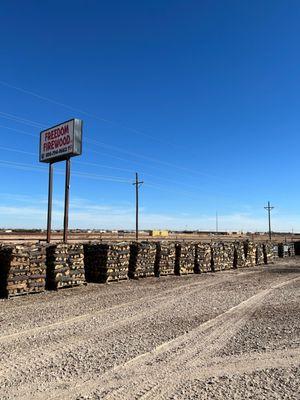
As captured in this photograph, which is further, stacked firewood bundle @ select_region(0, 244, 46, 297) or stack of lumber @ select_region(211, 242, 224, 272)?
stack of lumber @ select_region(211, 242, 224, 272)

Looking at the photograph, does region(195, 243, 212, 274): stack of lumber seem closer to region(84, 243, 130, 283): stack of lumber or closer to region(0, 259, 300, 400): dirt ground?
region(84, 243, 130, 283): stack of lumber

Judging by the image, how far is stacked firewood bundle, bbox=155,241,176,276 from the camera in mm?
19797

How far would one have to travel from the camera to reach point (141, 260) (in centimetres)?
1875

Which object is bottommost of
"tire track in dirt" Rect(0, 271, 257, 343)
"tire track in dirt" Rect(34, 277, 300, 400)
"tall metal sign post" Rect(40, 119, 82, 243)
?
"tire track in dirt" Rect(34, 277, 300, 400)

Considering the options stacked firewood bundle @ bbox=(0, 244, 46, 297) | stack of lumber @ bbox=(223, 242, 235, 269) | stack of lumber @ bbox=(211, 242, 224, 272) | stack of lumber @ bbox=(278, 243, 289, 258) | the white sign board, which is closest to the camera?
stacked firewood bundle @ bbox=(0, 244, 46, 297)

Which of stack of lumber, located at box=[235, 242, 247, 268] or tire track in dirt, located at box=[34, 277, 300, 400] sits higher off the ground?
stack of lumber, located at box=[235, 242, 247, 268]

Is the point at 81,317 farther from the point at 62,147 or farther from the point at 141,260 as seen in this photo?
the point at 62,147

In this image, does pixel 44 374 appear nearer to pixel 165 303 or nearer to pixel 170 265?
pixel 165 303

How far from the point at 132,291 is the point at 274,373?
30.1 ft

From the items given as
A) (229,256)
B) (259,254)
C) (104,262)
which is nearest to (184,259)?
(229,256)

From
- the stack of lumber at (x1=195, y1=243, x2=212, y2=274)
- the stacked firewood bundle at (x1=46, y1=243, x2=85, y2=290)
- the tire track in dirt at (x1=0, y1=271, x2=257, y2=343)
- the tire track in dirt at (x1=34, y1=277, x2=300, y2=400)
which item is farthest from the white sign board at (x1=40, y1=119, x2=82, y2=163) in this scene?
the tire track in dirt at (x1=34, y1=277, x2=300, y2=400)

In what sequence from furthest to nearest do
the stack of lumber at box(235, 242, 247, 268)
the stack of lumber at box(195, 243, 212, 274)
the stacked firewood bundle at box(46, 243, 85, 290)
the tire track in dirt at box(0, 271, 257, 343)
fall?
the stack of lumber at box(235, 242, 247, 268)
the stack of lumber at box(195, 243, 212, 274)
the stacked firewood bundle at box(46, 243, 85, 290)
the tire track in dirt at box(0, 271, 257, 343)

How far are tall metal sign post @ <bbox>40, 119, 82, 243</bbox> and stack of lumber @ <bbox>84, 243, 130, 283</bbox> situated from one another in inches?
A: 78.2

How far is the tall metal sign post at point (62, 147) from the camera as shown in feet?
62.8
